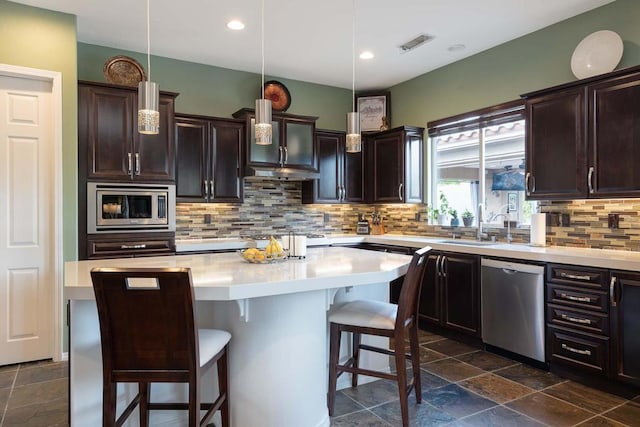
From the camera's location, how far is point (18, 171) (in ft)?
11.4

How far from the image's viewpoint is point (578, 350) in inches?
119

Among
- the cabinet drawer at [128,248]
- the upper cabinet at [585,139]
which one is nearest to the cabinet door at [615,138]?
the upper cabinet at [585,139]

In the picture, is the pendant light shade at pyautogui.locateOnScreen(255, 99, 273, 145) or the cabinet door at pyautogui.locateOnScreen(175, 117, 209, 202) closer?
the pendant light shade at pyautogui.locateOnScreen(255, 99, 273, 145)

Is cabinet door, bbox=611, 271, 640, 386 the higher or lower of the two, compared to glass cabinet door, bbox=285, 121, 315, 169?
lower

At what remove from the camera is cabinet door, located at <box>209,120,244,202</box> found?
4.56 meters

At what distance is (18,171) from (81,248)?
0.80 m

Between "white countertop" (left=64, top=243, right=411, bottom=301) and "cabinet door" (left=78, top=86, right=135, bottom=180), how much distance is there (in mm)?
1382

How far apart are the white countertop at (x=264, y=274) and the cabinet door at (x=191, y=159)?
157cm

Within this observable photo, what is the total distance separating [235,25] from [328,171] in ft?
→ 6.93

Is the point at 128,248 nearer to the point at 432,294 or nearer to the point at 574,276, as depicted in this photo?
the point at 432,294

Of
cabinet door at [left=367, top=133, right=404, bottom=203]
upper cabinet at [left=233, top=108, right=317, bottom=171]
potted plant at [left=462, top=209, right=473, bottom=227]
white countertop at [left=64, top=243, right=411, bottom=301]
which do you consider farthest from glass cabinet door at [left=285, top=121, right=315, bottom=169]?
white countertop at [left=64, top=243, right=411, bottom=301]

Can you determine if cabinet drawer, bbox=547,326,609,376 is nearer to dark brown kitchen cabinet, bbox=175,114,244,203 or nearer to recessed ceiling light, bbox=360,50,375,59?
Answer: recessed ceiling light, bbox=360,50,375,59

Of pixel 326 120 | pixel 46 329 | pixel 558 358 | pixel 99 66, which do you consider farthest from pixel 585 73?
pixel 46 329

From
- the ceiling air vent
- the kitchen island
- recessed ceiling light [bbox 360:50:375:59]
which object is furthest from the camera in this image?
recessed ceiling light [bbox 360:50:375:59]
